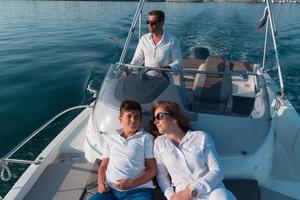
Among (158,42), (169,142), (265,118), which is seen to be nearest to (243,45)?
(158,42)

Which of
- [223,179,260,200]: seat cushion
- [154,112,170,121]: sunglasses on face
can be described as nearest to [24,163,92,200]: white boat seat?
[154,112,170,121]: sunglasses on face

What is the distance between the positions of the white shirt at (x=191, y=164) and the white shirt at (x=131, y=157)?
117mm

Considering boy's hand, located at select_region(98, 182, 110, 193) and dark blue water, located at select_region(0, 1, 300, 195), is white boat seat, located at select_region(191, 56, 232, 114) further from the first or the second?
dark blue water, located at select_region(0, 1, 300, 195)

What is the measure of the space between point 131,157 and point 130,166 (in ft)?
0.24

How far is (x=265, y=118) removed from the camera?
304cm

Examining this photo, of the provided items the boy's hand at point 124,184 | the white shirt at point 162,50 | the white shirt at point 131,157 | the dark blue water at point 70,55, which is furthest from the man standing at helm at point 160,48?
the dark blue water at point 70,55

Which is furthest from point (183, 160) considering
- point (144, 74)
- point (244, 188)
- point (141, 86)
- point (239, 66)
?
point (239, 66)

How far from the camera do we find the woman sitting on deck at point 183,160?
235cm

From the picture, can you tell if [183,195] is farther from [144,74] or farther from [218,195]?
[144,74]

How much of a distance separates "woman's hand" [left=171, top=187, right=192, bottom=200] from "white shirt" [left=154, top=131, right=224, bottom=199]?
52mm

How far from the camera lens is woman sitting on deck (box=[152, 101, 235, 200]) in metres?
2.35

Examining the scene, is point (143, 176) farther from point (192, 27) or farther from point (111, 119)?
point (192, 27)

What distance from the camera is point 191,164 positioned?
245 centimetres

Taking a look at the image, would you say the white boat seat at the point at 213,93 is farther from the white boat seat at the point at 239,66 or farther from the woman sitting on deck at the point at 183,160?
the white boat seat at the point at 239,66
